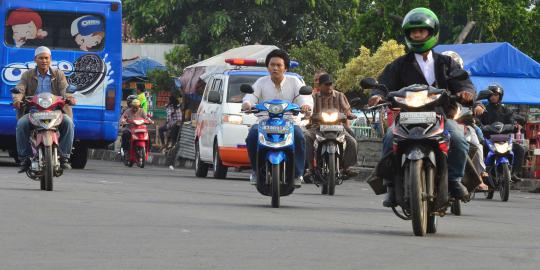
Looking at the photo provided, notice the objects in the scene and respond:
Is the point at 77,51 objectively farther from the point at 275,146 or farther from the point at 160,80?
the point at 160,80

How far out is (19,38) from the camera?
24.9 m

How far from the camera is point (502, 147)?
1934 cm

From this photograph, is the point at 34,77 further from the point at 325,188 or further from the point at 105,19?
the point at 105,19

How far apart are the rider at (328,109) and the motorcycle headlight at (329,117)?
0.11 metres

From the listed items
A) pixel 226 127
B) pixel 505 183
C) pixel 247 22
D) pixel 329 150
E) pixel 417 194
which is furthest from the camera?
pixel 247 22

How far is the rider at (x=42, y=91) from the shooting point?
1625 cm

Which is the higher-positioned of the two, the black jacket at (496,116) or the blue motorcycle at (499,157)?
the black jacket at (496,116)

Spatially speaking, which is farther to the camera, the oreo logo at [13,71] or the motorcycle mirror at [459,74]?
the oreo logo at [13,71]

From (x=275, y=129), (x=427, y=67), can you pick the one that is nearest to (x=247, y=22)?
(x=275, y=129)

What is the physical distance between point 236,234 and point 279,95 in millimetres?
4789

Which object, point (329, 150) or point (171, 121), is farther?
point (171, 121)

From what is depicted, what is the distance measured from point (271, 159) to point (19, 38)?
38.2ft

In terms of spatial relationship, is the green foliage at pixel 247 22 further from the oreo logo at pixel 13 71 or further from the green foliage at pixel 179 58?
the oreo logo at pixel 13 71

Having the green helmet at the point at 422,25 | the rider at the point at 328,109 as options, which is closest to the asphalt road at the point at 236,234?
the green helmet at the point at 422,25
